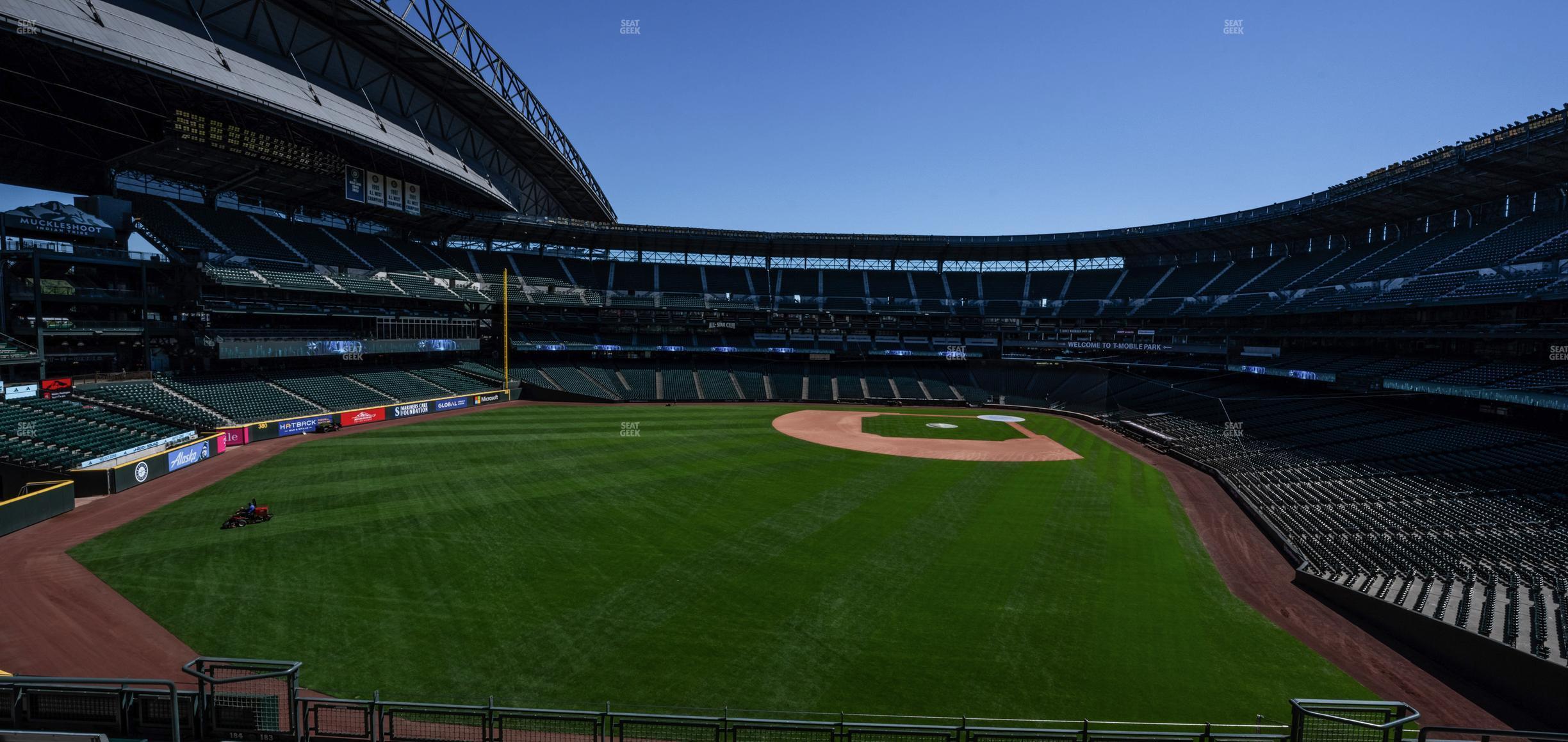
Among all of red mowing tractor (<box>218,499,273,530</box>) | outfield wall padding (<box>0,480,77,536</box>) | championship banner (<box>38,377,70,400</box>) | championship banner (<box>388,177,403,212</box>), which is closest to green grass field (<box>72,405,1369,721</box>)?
red mowing tractor (<box>218,499,273,530</box>)

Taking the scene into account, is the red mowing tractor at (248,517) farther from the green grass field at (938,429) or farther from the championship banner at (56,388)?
the green grass field at (938,429)

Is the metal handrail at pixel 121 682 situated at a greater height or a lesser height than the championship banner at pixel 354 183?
lesser

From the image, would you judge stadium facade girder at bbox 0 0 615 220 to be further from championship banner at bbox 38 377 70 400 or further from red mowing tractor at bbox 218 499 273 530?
red mowing tractor at bbox 218 499 273 530

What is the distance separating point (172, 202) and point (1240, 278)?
88818 millimetres

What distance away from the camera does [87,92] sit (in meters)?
30.5

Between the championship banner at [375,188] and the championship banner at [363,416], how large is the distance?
16.9 m

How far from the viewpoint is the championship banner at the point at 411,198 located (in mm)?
49531

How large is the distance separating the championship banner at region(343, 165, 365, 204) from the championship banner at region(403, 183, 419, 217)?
368cm

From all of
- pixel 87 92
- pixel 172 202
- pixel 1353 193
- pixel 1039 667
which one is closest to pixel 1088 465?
pixel 1039 667

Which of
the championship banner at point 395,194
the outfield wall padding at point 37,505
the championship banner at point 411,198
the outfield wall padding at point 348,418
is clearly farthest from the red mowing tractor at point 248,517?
the championship banner at point 411,198

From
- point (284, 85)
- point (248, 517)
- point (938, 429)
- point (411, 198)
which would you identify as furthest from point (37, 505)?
point (938, 429)

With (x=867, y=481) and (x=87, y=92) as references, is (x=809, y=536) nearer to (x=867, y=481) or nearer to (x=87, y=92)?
(x=867, y=481)

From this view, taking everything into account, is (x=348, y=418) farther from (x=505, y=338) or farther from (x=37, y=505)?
(x=37, y=505)

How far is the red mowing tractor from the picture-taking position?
1877 cm
